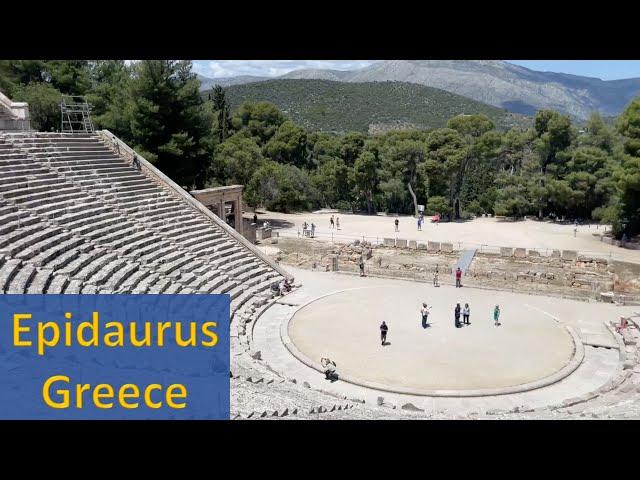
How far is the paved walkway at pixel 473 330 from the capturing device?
11.8 metres

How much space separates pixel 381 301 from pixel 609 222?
68.3ft

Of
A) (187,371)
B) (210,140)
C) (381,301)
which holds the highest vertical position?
(210,140)

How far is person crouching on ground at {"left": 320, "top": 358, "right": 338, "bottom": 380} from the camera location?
1275 centimetres

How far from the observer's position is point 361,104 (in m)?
92.1

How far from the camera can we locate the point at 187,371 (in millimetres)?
11016

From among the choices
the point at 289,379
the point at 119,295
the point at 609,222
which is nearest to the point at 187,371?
the point at 289,379

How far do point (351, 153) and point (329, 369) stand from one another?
108ft

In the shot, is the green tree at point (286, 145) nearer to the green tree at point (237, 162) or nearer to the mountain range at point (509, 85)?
the green tree at point (237, 162)

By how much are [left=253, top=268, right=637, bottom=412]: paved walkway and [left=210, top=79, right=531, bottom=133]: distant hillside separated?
208ft

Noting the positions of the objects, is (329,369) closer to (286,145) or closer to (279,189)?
(279,189)

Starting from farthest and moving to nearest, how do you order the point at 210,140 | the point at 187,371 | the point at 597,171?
the point at 597,171 → the point at 210,140 → the point at 187,371

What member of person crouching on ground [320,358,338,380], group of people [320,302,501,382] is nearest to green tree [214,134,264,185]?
group of people [320,302,501,382]

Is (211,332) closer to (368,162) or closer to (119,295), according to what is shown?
(119,295)

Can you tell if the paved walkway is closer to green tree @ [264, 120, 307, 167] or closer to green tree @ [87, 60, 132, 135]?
green tree @ [87, 60, 132, 135]
